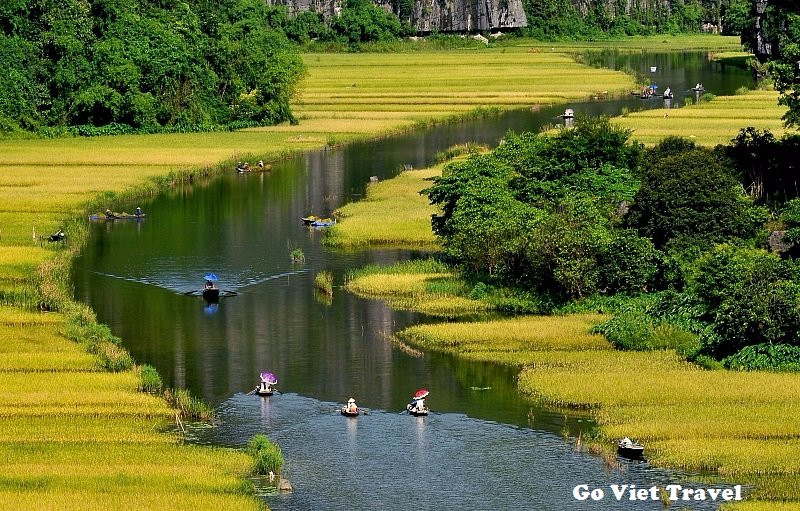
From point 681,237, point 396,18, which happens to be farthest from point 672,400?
point 396,18

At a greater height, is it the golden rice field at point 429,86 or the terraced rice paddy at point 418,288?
the golden rice field at point 429,86

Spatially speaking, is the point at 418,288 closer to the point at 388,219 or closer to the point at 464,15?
the point at 388,219

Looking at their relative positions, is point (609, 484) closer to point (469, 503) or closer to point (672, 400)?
point (469, 503)

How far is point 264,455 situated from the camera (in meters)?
28.2

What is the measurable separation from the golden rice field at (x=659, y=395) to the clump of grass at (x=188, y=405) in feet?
21.5

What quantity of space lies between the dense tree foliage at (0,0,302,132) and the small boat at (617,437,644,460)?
56372 mm

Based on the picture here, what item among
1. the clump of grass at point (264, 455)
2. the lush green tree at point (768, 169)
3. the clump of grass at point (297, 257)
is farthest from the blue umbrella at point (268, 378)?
the lush green tree at point (768, 169)

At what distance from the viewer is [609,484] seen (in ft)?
88.7

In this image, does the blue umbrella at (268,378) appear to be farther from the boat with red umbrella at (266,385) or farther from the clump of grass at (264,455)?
the clump of grass at (264,455)

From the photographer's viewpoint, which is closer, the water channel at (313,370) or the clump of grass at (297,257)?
the water channel at (313,370)

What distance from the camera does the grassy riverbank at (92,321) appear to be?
2694 cm

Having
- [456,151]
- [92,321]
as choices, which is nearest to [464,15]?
[456,151]

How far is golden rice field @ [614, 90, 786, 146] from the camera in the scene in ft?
235

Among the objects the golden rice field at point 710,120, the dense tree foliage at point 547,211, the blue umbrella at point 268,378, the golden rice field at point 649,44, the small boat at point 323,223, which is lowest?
the golden rice field at point 649,44
